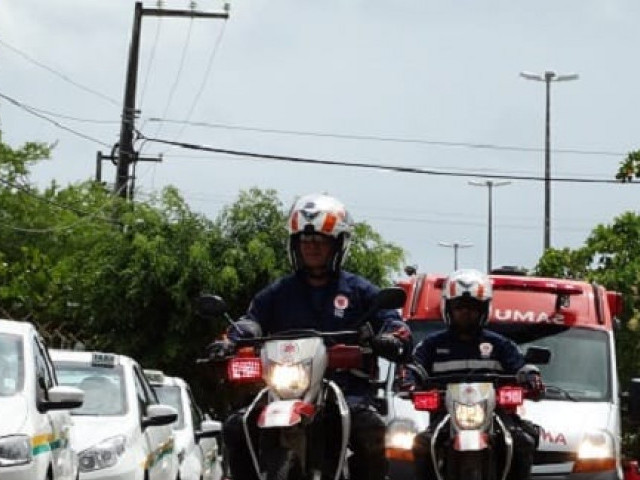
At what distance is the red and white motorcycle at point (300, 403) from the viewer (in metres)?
9.32

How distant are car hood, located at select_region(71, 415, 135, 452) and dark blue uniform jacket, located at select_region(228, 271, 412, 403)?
4.59 m

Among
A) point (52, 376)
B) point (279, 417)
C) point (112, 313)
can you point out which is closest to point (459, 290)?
point (52, 376)

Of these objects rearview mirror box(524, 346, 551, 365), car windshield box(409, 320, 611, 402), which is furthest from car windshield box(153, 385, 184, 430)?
rearview mirror box(524, 346, 551, 365)

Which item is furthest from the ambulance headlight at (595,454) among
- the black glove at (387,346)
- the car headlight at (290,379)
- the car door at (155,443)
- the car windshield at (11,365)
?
the car headlight at (290,379)

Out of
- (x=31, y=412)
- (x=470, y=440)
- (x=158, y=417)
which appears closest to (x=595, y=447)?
(x=158, y=417)

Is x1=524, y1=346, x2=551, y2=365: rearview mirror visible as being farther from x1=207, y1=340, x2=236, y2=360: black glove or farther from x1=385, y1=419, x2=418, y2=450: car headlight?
x1=207, y1=340, x2=236, y2=360: black glove

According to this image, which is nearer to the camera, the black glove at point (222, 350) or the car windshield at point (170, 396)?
the black glove at point (222, 350)

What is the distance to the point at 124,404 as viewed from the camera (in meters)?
15.6

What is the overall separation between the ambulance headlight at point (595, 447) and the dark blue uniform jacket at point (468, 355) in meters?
2.53

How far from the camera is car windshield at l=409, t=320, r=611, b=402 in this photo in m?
16.2

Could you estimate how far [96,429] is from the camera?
49.5ft

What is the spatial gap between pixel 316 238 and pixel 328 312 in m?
0.42

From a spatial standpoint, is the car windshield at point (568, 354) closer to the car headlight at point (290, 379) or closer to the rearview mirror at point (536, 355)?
the rearview mirror at point (536, 355)

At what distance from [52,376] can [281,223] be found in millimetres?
22140
